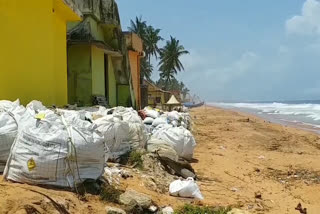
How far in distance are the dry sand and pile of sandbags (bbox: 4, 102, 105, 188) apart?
6.0 inches

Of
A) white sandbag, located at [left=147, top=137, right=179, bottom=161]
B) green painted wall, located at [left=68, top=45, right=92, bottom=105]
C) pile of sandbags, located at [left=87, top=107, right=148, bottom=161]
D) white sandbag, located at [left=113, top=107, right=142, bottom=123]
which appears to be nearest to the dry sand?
white sandbag, located at [left=147, top=137, right=179, bottom=161]

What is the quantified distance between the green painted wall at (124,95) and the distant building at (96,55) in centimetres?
8

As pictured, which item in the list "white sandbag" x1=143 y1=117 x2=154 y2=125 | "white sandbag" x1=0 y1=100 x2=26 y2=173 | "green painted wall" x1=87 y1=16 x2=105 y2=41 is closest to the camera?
"white sandbag" x1=0 y1=100 x2=26 y2=173

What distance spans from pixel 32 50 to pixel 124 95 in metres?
9.21

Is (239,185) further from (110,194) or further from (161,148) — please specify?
(110,194)

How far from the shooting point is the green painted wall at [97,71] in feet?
43.3

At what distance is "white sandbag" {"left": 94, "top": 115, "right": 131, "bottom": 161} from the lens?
21.2ft

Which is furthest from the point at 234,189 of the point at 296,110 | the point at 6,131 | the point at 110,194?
the point at 296,110

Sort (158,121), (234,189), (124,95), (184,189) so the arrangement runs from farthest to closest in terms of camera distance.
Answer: (124,95), (158,121), (234,189), (184,189)

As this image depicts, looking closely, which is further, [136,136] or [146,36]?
[146,36]

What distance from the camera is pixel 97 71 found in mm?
13758

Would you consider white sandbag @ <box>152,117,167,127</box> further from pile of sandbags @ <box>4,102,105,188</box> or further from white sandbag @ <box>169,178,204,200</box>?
pile of sandbags @ <box>4,102,105,188</box>

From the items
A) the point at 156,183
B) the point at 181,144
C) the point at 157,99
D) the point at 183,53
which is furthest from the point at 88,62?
the point at 183,53

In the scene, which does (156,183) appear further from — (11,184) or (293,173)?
(293,173)
